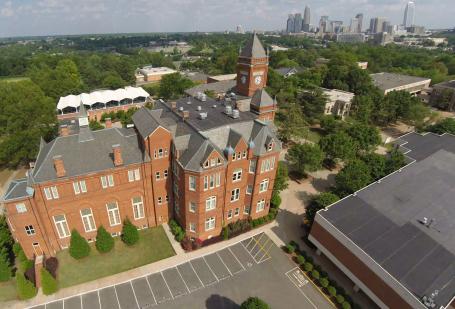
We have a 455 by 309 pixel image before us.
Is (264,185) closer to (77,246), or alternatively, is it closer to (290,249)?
(290,249)

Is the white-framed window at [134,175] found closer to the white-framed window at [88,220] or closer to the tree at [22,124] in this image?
the white-framed window at [88,220]

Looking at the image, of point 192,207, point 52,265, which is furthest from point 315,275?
point 52,265

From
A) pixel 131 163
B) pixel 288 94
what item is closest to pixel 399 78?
pixel 288 94

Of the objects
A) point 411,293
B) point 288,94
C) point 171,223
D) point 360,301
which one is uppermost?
point 288,94

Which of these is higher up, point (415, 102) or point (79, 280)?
point (415, 102)

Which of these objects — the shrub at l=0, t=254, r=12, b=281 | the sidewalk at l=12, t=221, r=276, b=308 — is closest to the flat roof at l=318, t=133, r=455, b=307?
the sidewalk at l=12, t=221, r=276, b=308

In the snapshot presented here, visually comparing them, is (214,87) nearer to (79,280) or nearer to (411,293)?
(79,280)

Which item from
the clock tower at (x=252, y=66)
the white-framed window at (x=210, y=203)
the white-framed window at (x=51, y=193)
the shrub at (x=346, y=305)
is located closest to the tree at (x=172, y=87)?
the clock tower at (x=252, y=66)
